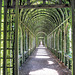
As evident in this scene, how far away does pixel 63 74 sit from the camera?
6.73 meters

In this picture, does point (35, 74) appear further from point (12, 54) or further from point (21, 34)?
point (21, 34)

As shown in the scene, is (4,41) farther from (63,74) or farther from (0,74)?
(63,74)

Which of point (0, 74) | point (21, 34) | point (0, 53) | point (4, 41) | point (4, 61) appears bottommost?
point (0, 74)

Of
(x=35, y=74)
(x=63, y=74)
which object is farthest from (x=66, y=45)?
(x=35, y=74)

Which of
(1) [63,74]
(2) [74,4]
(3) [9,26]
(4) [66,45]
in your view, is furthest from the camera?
(4) [66,45]

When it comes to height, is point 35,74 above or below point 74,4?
below

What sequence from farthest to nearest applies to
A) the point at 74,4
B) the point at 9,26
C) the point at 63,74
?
the point at 63,74, the point at 9,26, the point at 74,4

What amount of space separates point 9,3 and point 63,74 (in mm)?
5077

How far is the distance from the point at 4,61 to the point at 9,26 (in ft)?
5.19

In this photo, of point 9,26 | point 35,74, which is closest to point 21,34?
point 35,74

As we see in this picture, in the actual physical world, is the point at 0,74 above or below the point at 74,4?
below

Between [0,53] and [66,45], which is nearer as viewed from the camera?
[0,53]

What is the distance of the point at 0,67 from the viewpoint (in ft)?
13.3

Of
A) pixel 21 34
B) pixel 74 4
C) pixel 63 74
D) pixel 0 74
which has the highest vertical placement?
pixel 74 4
